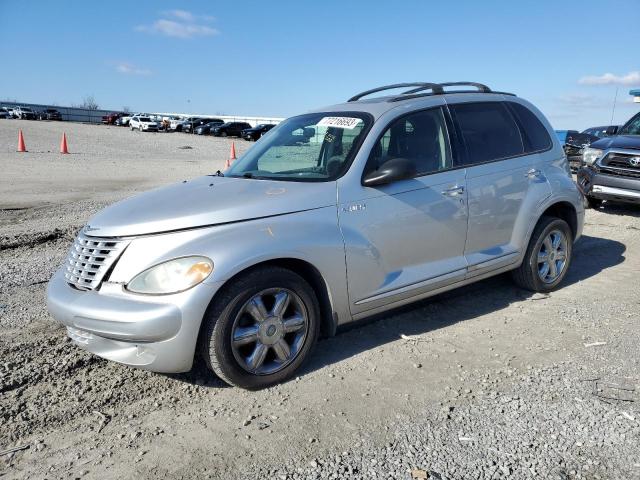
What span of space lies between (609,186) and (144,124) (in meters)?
52.0

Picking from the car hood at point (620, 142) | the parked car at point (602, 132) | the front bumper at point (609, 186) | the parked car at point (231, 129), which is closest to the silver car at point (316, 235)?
the front bumper at point (609, 186)

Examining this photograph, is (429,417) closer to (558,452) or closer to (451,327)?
(558,452)

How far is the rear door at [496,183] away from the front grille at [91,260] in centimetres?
281

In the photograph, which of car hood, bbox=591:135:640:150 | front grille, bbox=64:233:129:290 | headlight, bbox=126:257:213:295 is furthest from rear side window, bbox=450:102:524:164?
car hood, bbox=591:135:640:150

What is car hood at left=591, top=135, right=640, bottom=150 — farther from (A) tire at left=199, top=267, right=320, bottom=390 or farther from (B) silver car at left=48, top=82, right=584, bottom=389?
(A) tire at left=199, top=267, right=320, bottom=390

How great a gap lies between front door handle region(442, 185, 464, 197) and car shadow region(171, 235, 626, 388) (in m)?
1.12

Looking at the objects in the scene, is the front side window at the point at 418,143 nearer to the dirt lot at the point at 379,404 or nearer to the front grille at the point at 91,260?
the dirt lot at the point at 379,404

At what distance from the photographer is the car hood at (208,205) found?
A: 343cm

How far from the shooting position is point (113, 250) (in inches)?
134

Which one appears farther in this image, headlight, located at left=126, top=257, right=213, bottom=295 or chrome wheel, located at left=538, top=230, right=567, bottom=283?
chrome wheel, located at left=538, top=230, right=567, bottom=283

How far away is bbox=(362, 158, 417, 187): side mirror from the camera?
3.95 meters

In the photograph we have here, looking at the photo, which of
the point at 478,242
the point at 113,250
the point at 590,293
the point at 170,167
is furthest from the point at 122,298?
the point at 170,167

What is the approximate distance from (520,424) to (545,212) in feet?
9.36

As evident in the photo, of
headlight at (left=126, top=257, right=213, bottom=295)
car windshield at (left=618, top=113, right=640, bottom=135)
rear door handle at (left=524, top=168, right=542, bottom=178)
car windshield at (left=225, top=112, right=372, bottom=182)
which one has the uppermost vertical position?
car windshield at (left=618, top=113, right=640, bottom=135)
